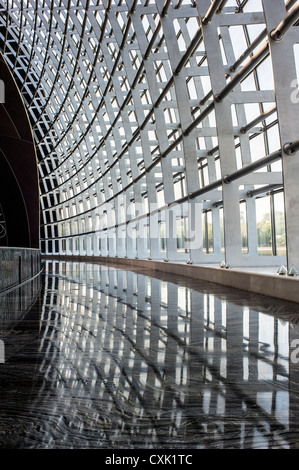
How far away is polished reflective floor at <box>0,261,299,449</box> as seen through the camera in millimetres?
2420

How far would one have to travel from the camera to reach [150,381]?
347cm

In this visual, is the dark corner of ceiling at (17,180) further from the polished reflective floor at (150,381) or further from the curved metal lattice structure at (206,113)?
the polished reflective floor at (150,381)

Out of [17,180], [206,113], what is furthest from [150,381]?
[17,180]

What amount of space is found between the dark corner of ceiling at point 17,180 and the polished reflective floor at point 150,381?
16554 mm

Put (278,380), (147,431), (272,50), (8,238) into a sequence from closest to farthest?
(147,431) < (278,380) < (272,50) < (8,238)

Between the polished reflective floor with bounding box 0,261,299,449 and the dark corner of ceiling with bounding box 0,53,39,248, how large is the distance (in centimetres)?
1655

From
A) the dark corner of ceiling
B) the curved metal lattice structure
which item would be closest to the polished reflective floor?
the curved metal lattice structure

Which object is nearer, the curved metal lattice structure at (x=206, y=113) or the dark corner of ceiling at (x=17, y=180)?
the curved metal lattice structure at (x=206, y=113)

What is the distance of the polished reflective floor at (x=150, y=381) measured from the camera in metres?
2.42

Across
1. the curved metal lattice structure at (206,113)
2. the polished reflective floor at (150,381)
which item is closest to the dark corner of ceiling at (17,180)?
the curved metal lattice structure at (206,113)

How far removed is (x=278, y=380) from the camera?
3469mm
